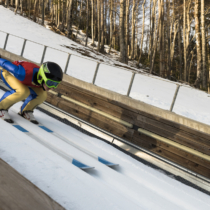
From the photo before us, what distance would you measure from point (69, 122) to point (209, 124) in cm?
331

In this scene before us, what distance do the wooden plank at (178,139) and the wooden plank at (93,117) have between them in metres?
0.40

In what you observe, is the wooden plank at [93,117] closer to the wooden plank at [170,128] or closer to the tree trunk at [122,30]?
the wooden plank at [170,128]

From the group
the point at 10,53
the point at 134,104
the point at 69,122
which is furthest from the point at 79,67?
the point at 10,53

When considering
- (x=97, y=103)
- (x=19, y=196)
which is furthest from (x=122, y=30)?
(x=19, y=196)

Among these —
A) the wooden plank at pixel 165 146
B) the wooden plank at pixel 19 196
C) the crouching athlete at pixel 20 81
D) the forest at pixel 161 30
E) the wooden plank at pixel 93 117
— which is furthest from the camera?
the forest at pixel 161 30

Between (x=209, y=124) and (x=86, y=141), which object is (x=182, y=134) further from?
(x=86, y=141)

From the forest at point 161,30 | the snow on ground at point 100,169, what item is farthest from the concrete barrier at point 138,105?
the forest at point 161,30

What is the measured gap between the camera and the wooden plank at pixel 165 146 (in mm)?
4012

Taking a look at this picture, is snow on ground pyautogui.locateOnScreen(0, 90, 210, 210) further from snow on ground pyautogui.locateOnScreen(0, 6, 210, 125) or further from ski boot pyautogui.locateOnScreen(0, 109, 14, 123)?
snow on ground pyautogui.locateOnScreen(0, 6, 210, 125)

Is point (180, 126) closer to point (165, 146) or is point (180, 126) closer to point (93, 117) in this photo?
point (165, 146)

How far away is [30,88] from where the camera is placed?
4262mm

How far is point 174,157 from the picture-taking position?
4.30 metres

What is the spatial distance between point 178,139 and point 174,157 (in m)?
0.36

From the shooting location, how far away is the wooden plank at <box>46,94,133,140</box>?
4.95 metres
